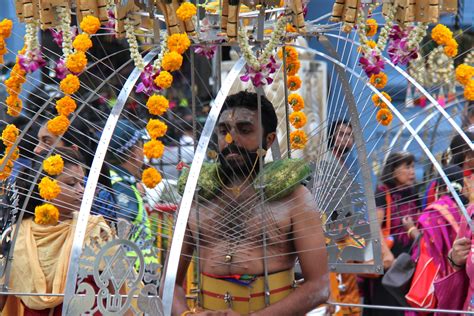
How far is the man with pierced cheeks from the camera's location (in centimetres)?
479

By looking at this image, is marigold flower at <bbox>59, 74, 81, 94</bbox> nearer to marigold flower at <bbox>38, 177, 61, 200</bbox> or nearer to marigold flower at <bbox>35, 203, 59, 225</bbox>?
marigold flower at <bbox>38, 177, 61, 200</bbox>

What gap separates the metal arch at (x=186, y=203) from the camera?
4148 millimetres

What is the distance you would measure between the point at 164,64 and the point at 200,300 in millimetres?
1223

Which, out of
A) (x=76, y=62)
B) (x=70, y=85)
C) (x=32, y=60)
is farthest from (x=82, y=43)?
(x=32, y=60)

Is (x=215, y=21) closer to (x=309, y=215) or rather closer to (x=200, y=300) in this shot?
(x=309, y=215)

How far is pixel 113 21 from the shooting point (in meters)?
4.80

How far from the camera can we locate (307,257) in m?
4.81

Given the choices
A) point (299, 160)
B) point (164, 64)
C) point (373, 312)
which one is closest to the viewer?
point (164, 64)

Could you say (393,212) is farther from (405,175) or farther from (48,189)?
(48,189)

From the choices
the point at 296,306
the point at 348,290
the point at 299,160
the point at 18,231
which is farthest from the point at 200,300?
the point at 348,290

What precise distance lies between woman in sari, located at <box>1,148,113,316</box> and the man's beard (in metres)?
0.85

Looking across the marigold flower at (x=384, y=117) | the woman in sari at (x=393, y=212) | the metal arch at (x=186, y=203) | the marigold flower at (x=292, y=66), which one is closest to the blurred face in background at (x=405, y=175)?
the woman in sari at (x=393, y=212)

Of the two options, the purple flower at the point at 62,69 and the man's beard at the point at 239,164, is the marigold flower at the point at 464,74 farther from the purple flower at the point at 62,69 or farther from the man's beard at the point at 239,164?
the purple flower at the point at 62,69

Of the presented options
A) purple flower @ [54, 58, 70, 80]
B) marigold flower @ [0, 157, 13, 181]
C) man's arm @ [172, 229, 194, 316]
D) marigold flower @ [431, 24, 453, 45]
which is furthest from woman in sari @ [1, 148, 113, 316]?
marigold flower @ [431, 24, 453, 45]
